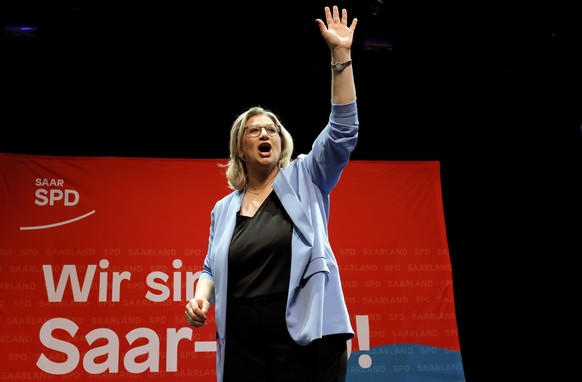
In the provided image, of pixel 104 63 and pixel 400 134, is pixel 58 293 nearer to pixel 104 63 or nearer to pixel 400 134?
pixel 104 63

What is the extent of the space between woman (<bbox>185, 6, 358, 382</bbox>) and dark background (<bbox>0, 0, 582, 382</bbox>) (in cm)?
203

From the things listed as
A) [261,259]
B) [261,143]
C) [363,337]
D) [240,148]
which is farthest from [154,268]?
[261,259]

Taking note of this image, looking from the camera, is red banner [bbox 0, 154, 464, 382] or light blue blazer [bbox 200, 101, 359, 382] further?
red banner [bbox 0, 154, 464, 382]

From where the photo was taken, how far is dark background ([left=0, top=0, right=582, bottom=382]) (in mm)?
3566

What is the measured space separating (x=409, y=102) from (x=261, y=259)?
2.79 metres

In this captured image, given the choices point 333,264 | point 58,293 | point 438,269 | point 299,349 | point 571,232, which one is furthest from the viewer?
point 571,232

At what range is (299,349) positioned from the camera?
1.38m

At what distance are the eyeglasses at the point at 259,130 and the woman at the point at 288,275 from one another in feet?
0.53

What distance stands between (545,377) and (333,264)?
2.98 metres

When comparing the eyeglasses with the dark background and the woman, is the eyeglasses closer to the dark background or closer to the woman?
the woman


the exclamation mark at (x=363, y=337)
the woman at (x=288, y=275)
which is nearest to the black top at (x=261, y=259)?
the woman at (x=288, y=275)

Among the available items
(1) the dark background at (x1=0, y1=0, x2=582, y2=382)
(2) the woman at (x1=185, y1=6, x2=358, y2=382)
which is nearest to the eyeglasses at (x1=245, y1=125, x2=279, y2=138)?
(2) the woman at (x1=185, y1=6, x2=358, y2=382)

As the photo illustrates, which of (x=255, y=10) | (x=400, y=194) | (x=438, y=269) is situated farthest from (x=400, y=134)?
(x=255, y=10)

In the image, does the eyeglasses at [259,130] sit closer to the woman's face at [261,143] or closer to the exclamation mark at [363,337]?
the woman's face at [261,143]
